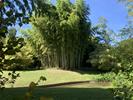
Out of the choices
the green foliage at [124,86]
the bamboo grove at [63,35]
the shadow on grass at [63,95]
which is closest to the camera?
the green foliage at [124,86]

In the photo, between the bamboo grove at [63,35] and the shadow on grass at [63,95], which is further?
the bamboo grove at [63,35]

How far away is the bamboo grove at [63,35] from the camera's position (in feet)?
97.2

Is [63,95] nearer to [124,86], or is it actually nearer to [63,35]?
[124,86]

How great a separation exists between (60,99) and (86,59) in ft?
78.4

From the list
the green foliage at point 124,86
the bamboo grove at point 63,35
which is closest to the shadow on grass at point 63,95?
the green foliage at point 124,86

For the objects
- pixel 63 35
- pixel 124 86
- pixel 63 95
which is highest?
pixel 63 35

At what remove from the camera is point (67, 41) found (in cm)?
2988

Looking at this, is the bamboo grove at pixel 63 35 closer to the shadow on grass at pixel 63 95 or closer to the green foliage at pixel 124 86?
the shadow on grass at pixel 63 95

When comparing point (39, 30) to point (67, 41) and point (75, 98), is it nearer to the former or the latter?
point (67, 41)

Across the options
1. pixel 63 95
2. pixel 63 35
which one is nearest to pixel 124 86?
pixel 63 95

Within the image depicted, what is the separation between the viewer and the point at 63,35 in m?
29.6

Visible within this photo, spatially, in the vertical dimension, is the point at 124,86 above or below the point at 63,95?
above

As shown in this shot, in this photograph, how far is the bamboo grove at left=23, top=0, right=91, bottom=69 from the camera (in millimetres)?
29641

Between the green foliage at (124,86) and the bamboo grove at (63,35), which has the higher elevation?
the bamboo grove at (63,35)
